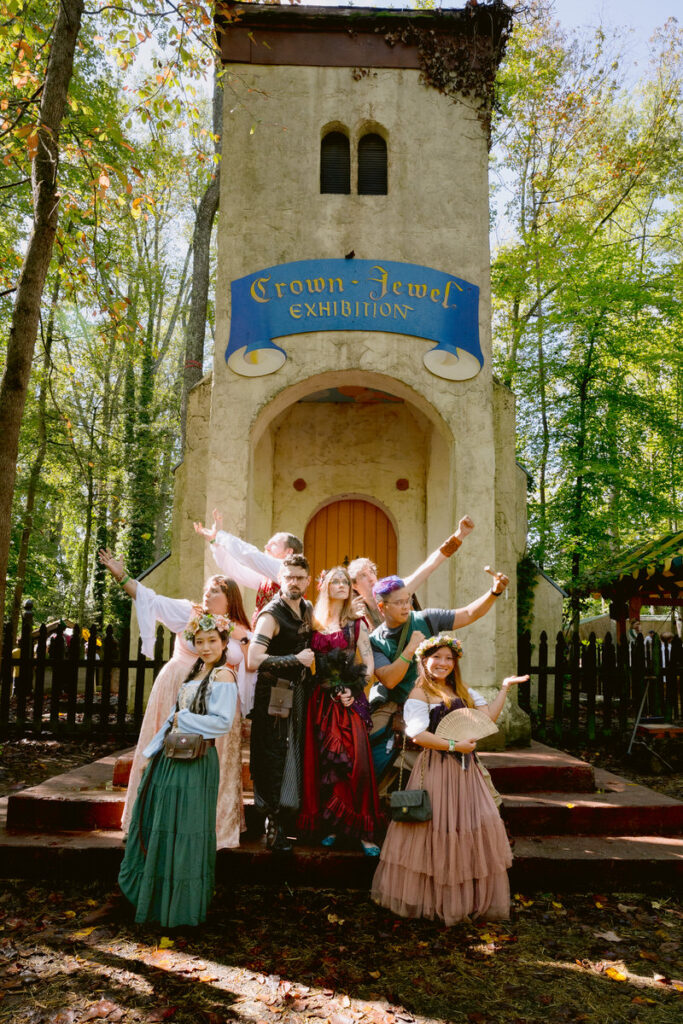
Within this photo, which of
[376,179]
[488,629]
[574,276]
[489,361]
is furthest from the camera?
[574,276]

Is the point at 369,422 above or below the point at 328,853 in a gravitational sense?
above

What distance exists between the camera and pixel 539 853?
15.8 feet

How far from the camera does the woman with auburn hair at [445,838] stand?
3.97 metres

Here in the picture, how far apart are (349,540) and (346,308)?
3.33 m

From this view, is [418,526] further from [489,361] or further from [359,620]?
[359,620]

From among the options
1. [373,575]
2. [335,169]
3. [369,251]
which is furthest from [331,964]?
[335,169]

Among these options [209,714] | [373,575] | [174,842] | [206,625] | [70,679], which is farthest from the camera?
[70,679]

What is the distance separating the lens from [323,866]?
455cm

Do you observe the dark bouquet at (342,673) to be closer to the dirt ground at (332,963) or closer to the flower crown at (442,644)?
the flower crown at (442,644)

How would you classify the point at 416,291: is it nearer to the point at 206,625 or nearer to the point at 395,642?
the point at 395,642

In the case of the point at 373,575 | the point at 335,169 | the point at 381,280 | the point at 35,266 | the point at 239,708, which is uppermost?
the point at 335,169

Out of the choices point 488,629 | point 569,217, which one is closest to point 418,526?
point 488,629

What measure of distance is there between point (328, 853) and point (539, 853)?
1.47 meters

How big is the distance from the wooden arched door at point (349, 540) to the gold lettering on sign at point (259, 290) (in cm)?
318
